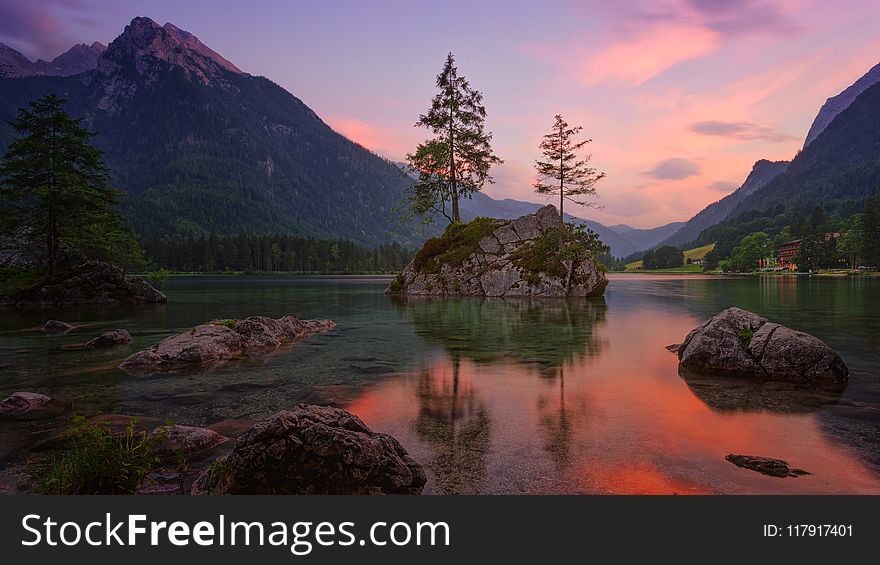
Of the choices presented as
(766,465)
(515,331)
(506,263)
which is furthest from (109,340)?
(506,263)

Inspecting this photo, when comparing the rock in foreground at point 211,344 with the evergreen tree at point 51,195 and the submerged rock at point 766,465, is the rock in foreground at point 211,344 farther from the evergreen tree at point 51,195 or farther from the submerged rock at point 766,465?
the evergreen tree at point 51,195

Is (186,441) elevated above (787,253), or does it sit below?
below

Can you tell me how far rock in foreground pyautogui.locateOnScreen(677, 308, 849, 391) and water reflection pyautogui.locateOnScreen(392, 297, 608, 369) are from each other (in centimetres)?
434

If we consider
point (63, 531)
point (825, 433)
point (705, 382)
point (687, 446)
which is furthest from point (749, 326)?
point (63, 531)

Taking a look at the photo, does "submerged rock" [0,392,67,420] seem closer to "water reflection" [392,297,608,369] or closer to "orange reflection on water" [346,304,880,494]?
"orange reflection on water" [346,304,880,494]

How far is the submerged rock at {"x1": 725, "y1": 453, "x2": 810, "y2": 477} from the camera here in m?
7.25

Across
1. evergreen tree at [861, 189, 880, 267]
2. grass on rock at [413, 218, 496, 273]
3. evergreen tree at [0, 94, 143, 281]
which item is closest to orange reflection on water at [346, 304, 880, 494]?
grass on rock at [413, 218, 496, 273]

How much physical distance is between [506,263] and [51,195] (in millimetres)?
47552

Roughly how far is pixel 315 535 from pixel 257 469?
1853 mm

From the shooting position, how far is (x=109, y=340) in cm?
2150

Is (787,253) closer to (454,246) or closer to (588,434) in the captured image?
(454,246)

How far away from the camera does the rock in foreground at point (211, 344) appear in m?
16.6

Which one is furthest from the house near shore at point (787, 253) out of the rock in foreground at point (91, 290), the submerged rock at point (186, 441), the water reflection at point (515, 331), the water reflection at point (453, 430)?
the submerged rock at point (186, 441)

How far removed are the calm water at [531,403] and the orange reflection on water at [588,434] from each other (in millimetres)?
40
